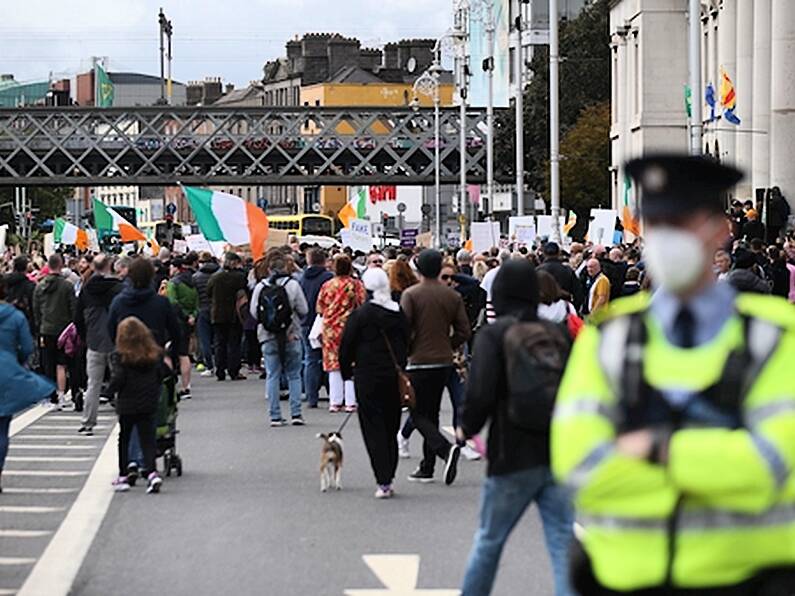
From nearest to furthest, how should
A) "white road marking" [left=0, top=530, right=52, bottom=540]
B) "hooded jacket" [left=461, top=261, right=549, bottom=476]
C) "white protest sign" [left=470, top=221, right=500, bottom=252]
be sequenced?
"hooded jacket" [left=461, top=261, right=549, bottom=476]
"white road marking" [left=0, top=530, right=52, bottom=540]
"white protest sign" [left=470, top=221, right=500, bottom=252]

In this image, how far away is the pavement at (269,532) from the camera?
11.6 meters

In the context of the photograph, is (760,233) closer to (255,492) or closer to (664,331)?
(255,492)

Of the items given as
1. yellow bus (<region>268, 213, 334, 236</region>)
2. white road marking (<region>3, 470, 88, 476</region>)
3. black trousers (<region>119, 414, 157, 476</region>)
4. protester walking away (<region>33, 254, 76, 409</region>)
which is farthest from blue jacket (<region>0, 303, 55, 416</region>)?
yellow bus (<region>268, 213, 334, 236</region>)

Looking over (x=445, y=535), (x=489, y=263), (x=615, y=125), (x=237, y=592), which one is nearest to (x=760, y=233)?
(x=489, y=263)

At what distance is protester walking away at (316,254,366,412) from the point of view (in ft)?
74.3

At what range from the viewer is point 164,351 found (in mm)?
16375

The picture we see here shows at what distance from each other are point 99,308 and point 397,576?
963 cm

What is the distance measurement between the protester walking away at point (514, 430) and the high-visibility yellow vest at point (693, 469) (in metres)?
3.65

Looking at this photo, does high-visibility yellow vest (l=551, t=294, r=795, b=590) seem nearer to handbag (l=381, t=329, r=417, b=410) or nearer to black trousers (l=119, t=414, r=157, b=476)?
handbag (l=381, t=329, r=417, b=410)

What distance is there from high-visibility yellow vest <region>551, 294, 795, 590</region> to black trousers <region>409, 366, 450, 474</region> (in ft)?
33.7

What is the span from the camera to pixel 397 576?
11.7 meters

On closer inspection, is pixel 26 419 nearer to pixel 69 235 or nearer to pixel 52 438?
pixel 52 438

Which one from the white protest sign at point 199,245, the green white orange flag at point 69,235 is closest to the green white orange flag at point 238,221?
the white protest sign at point 199,245

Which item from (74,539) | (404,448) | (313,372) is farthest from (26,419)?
(74,539)
